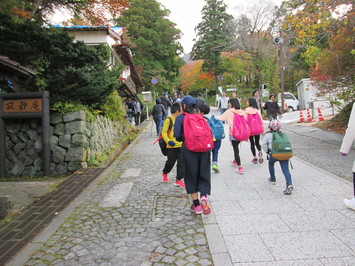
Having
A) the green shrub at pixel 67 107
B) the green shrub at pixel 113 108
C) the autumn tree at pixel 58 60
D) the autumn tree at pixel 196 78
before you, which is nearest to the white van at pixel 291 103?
Answer: the green shrub at pixel 113 108

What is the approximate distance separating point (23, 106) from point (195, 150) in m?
5.46

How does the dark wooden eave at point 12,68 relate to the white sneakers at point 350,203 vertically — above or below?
above

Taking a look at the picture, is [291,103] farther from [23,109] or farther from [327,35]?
[23,109]

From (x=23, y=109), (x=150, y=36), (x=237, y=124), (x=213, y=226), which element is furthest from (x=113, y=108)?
(x=150, y=36)

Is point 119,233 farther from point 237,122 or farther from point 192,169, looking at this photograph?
point 237,122

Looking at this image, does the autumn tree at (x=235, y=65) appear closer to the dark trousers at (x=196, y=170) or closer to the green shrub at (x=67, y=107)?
the green shrub at (x=67, y=107)

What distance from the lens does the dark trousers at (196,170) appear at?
3.96 metres

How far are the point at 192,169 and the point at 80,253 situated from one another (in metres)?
1.71

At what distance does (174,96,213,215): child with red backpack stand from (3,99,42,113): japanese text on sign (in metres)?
4.82

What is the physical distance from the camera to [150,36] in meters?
29.2

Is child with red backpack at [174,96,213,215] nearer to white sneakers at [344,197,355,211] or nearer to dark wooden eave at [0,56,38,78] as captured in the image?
white sneakers at [344,197,355,211]

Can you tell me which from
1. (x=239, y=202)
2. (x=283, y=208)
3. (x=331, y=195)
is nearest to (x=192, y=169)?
(x=239, y=202)

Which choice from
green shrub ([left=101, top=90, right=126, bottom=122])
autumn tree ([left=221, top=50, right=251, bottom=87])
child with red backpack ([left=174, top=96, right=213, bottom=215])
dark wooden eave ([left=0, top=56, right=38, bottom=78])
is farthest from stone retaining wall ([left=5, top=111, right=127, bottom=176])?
autumn tree ([left=221, top=50, right=251, bottom=87])

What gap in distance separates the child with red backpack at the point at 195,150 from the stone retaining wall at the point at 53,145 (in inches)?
179
